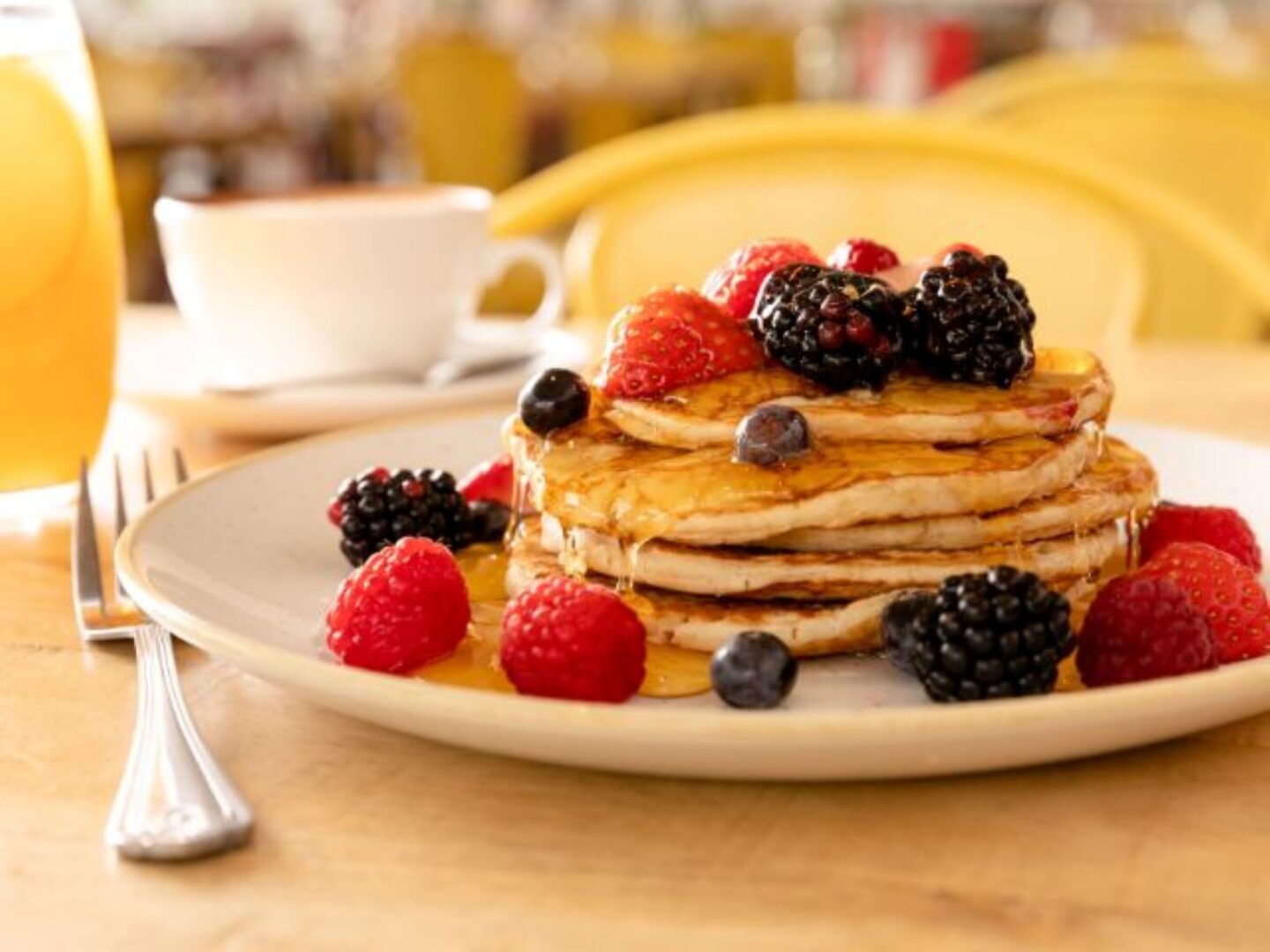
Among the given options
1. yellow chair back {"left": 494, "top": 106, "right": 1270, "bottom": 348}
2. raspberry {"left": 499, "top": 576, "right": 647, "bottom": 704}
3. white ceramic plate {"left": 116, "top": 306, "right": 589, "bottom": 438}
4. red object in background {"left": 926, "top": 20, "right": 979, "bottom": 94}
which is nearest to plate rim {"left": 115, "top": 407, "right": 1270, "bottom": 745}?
raspberry {"left": 499, "top": 576, "right": 647, "bottom": 704}

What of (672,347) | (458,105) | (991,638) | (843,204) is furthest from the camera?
(458,105)

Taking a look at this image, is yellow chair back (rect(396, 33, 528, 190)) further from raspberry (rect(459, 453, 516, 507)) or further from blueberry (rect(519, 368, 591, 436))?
blueberry (rect(519, 368, 591, 436))

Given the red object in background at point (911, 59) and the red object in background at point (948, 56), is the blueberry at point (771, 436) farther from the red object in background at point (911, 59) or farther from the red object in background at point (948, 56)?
the red object in background at point (948, 56)

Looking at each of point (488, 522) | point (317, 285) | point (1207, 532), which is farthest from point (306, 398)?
point (1207, 532)

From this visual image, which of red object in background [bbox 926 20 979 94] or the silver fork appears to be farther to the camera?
red object in background [bbox 926 20 979 94]

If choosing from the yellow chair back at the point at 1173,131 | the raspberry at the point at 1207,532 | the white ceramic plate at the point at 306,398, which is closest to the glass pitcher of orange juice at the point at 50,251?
the white ceramic plate at the point at 306,398

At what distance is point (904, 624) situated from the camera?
87 cm

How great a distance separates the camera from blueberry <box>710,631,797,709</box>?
0.84 metres

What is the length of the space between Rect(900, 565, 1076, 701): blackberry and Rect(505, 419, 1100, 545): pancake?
0.38 ft

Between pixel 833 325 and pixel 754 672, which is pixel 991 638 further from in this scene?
pixel 833 325

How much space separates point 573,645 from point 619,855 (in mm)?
159

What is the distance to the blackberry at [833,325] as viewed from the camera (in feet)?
3.20

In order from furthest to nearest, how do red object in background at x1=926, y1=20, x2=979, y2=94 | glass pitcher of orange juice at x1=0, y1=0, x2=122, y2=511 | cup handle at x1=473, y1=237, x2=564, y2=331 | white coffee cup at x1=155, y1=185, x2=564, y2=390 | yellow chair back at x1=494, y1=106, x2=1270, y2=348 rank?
red object in background at x1=926, y1=20, x2=979, y2=94 → yellow chair back at x1=494, y1=106, x2=1270, y2=348 → cup handle at x1=473, y1=237, x2=564, y2=331 → white coffee cup at x1=155, y1=185, x2=564, y2=390 → glass pitcher of orange juice at x1=0, y1=0, x2=122, y2=511

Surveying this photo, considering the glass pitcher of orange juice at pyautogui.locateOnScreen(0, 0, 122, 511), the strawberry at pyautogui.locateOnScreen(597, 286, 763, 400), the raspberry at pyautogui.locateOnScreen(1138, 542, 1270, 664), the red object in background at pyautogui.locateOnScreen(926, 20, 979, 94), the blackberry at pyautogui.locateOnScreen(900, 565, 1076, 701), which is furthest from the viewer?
the red object in background at pyautogui.locateOnScreen(926, 20, 979, 94)
